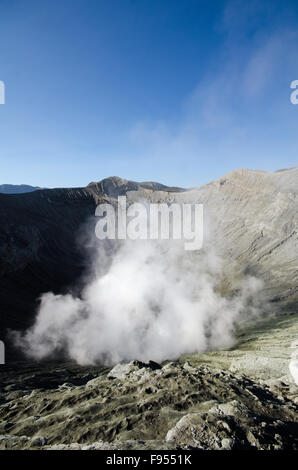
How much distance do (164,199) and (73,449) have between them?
166816mm

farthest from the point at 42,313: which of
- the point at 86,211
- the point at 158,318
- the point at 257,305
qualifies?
the point at 86,211

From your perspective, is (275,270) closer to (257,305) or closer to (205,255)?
(257,305)

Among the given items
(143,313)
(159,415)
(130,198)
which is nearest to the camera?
(159,415)

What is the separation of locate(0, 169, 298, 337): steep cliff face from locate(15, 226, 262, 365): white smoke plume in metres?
7.24

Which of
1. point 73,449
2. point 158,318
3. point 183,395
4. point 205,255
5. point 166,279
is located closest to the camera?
point 73,449

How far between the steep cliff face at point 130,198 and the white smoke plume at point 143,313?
7242 millimetres

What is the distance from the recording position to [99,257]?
13412 cm

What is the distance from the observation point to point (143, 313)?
97.9 m

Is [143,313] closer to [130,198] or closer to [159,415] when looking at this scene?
[159,415]

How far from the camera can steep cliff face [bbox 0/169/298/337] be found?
82438 millimetres

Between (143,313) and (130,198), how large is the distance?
3923 inches

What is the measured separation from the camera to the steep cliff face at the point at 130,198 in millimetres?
82438

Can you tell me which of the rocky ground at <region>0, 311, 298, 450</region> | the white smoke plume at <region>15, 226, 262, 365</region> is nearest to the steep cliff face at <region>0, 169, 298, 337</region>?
the white smoke plume at <region>15, 226, 262, 365</region>

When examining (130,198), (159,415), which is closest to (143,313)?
(159,415)
